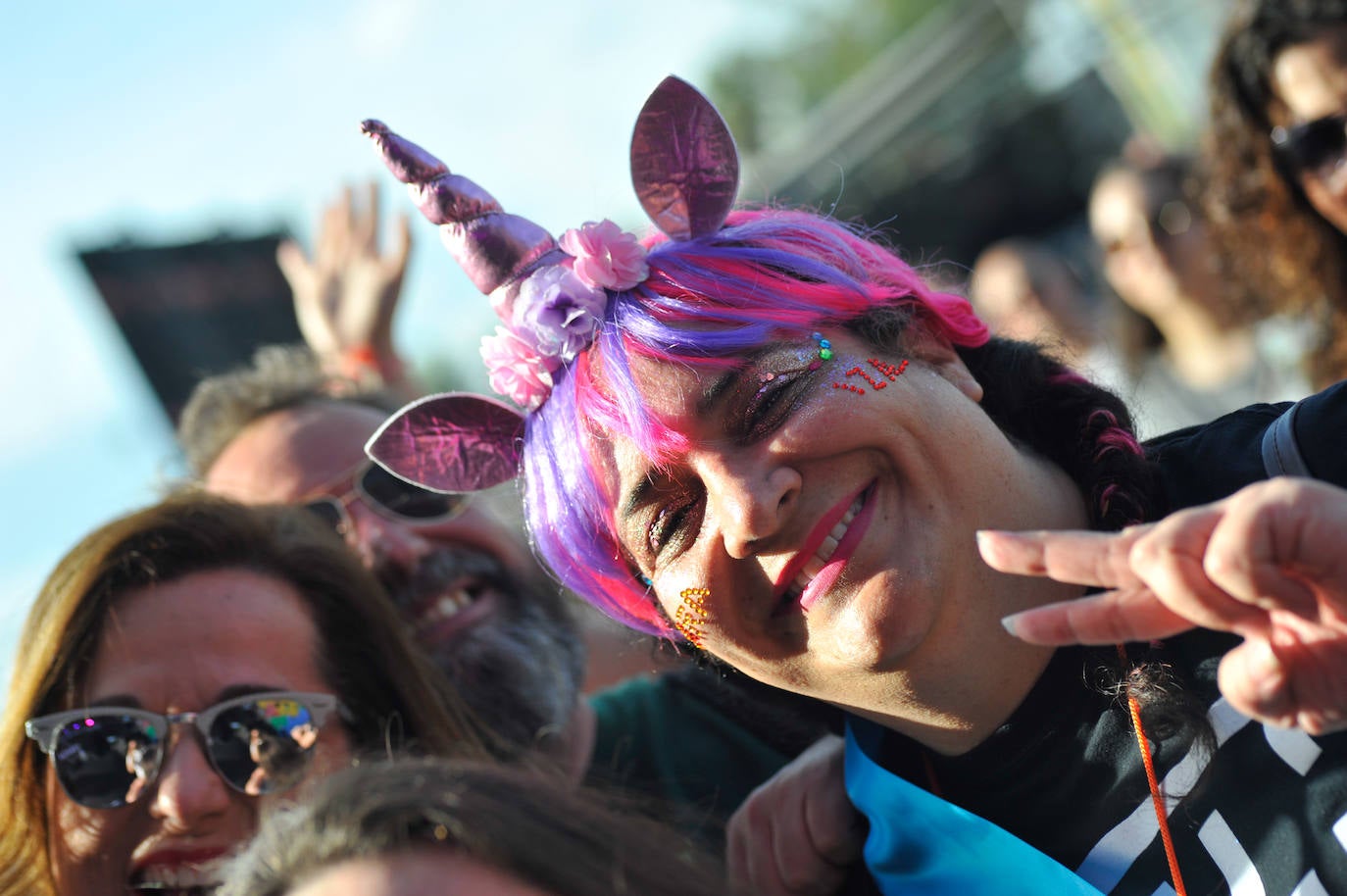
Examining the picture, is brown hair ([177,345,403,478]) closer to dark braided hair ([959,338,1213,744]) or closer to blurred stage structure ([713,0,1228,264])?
dark braided hair ([959,338,1213,744])

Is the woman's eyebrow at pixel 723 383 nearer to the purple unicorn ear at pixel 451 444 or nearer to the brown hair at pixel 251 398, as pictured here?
the purple unicorn ear at pixel 451 444

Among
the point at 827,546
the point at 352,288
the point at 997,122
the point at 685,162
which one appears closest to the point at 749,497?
the point at 827,546

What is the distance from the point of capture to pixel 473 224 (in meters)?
1.89

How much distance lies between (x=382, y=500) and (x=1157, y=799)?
2.25 metres

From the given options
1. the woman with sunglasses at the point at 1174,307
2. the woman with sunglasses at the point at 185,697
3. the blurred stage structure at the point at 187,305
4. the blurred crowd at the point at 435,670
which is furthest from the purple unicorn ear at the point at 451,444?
the blurred stage structure at the point at 187,305

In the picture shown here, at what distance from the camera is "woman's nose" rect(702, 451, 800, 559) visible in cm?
161

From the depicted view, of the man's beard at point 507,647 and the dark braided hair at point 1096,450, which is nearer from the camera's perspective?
the dark braided hair at point 1096,450

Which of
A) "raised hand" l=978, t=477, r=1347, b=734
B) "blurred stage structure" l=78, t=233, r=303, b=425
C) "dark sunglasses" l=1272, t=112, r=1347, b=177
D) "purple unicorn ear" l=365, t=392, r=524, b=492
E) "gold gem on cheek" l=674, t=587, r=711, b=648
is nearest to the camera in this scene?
"raised hand" l=978, t=477, r=1347, b=734

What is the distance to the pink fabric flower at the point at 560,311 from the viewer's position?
5.99ft

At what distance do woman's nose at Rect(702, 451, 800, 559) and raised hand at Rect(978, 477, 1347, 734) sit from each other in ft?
1.37

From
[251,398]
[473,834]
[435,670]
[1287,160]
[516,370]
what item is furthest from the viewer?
[251,398]

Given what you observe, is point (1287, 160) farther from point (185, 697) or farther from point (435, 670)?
point (185, 697)

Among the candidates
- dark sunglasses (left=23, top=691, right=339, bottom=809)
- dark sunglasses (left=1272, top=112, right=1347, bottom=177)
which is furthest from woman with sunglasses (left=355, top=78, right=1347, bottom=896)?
dark sunglasses (left=1272, top=112, right=1347, bottom=177)

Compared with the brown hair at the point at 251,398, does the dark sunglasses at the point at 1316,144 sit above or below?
below
